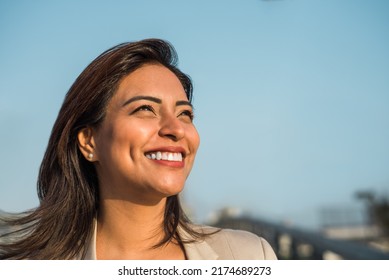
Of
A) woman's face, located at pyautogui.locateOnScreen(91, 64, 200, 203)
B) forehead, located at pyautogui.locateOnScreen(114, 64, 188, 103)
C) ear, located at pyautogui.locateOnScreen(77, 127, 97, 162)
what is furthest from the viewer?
ear, located at pyautogui.locateOnScreen(77, 127, 97, 162)

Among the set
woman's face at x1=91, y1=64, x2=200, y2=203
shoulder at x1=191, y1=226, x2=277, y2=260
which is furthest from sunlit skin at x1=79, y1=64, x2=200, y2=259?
shoulder at x1=191, y1=226, x2=277, y2=260

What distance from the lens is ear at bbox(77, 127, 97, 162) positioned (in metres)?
2.39

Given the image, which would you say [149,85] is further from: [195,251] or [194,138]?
[195,251]

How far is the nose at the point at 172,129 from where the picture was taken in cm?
216

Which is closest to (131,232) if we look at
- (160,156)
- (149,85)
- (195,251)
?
(195,251)

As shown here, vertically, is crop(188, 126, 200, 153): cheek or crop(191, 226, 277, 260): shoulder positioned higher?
crop(188, 126, 200, 153): cheek

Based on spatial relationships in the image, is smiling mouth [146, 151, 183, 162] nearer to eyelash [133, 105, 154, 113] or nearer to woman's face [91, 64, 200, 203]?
woman's face [91, 64, 200, 203]

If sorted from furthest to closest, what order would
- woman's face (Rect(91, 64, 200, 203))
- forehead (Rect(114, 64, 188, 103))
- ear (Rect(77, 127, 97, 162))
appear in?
ear (Rect(77, 127, 97, 162))
forehead (Rect(114, 64, 188, 103))
woman's face (Rect(91, 64, 200, 203))

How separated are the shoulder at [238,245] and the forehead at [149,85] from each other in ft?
2.20

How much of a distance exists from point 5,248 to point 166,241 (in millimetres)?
825

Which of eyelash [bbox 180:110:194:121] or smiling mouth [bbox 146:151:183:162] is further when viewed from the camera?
eyelash [bbox 180:110:194:121]

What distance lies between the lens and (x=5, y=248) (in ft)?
8.27

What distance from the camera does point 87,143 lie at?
95.1 inches
